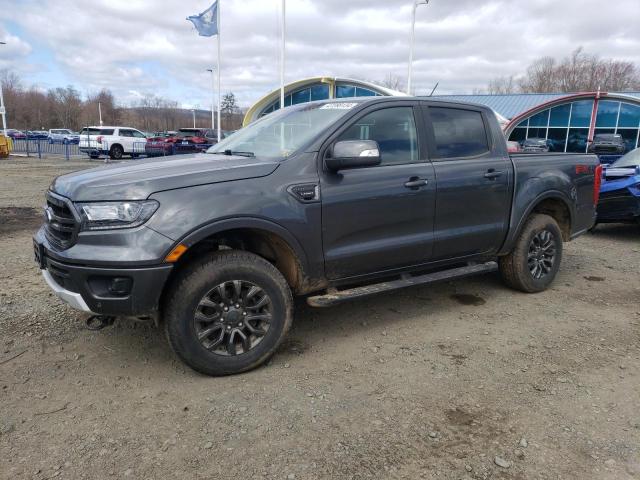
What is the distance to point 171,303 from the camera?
3.03 meters

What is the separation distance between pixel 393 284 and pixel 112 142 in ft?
83.3

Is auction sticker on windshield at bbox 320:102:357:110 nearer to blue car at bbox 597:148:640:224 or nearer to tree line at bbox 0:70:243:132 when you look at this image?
blue car at bbox 597:148:640:224

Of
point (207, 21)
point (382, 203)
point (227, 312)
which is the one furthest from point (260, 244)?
point (207, 21)

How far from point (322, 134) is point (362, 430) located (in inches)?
79.1

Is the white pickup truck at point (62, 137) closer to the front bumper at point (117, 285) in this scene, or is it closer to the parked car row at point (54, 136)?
the parked car row at point (54, 136)

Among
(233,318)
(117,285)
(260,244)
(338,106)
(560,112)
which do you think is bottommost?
(233,318)

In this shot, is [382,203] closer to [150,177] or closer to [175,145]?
[150,177]

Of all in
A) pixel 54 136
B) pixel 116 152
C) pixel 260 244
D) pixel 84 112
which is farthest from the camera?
pixel 84 112

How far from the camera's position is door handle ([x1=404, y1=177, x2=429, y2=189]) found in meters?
3.84

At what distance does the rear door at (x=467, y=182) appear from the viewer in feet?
13.5

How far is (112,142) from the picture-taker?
84.9ft

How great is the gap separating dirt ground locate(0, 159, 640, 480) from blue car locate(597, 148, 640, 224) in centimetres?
361

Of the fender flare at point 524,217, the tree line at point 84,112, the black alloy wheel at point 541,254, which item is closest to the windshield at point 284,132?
the fender flare at point 524,217

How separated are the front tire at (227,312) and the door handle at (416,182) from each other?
1.27 m
